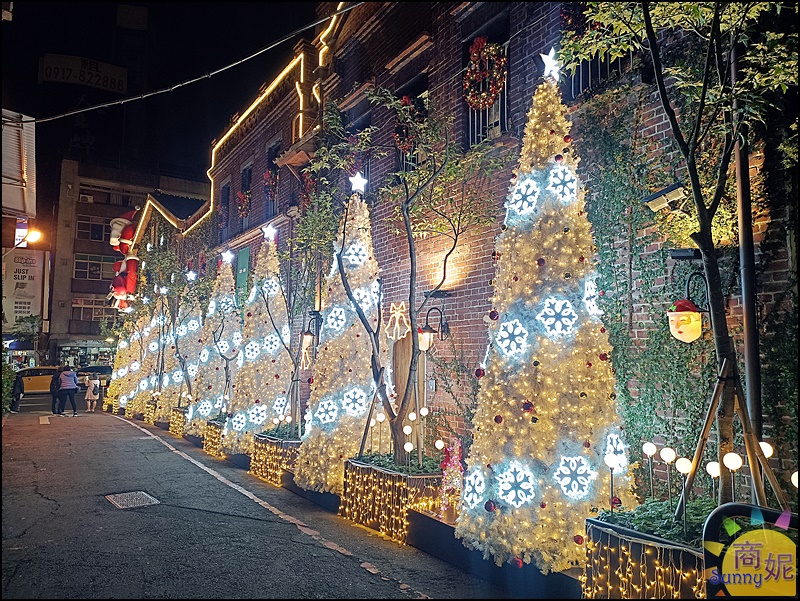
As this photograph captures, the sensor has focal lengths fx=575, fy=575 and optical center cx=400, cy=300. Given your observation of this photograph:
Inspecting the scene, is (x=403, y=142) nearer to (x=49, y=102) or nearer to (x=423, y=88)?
(x=423, y=88)

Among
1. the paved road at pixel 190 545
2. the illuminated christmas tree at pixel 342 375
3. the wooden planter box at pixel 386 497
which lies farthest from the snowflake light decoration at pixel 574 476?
the illuminated christmas tree at pixel 342 375

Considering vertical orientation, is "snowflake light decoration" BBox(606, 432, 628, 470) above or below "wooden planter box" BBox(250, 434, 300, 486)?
above

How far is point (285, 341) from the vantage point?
41.1 ft

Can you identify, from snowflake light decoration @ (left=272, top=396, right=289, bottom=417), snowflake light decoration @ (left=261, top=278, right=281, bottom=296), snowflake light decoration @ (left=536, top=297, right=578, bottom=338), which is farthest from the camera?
snowflake light decoration @ (left=261, top=278, right=281, bottom=296)

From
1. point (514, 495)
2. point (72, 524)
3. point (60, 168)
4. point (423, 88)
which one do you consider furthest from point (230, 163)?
point (60, 168)

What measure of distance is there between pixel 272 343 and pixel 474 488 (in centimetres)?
750

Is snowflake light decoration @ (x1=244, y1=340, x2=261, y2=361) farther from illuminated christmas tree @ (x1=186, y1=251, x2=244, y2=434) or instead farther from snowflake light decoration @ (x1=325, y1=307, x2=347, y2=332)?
snowflake light decoration @ (x1=325, y1=307, x2=347, y2=332)

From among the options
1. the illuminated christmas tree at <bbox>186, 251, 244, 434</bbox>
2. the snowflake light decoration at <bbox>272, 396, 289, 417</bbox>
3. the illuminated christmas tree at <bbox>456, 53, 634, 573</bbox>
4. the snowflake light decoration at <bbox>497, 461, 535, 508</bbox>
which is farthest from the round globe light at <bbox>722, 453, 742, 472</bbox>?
the illuminated christmas tree at <bbox>186, 251, 244, 434</bbox>

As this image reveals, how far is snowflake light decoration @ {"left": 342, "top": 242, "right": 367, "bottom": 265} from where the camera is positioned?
9406 millimetres

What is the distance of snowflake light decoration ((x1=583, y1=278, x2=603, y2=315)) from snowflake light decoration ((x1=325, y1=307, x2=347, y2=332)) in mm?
4501

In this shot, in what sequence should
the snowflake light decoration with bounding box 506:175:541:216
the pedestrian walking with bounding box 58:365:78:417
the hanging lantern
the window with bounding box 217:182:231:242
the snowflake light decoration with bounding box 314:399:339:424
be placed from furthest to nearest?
the pedestrian walking with bounding box 58:365:78:417 → the window with bounding box 217:182:231:242 → the snowflake light decoration with bounding box 314:399:339:424 → the snowflake light decoration with bounding box 506:175:541:216 → the hanging lantern

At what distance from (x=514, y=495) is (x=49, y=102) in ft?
168

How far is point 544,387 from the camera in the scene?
542 centimetres

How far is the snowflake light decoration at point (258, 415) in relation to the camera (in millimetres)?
11828
